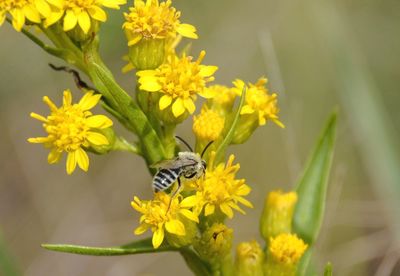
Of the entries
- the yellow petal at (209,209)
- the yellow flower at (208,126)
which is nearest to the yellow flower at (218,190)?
the yellow petal at (209,209)

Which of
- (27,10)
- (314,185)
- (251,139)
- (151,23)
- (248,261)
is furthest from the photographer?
(251,139)

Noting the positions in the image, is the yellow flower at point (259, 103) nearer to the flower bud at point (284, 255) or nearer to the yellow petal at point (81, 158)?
the flower bud at point (284, 255)

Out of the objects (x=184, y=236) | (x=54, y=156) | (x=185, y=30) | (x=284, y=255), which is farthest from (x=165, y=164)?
(x=284, y=255)

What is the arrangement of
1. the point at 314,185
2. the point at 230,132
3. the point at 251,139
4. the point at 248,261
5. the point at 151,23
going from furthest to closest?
the point at 251,139 → the point at 314,185 → the point at 248,261 → the point at 151,23 → the point at 230,132

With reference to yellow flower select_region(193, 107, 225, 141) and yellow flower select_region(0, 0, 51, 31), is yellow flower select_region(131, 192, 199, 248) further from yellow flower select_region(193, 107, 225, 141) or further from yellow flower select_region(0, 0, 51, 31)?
yellow flower select_region(0, 0, 51, 31)

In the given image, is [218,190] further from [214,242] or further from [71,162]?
[71,162]

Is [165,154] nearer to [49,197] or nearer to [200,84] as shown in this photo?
[200,84]

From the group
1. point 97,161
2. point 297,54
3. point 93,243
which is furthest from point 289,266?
point 297,54
